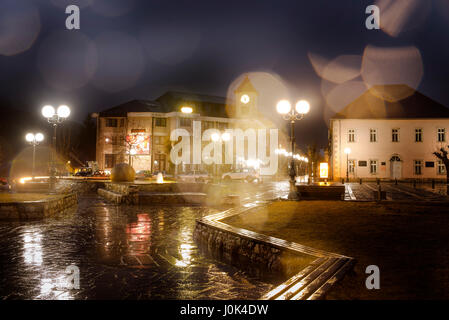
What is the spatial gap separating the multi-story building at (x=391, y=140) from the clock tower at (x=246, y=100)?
27.5 meters

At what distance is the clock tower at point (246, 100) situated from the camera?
7412cm

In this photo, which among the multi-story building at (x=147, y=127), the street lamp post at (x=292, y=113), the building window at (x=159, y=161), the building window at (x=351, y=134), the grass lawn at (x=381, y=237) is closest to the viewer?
the grass lawn at (x=381, y=237)

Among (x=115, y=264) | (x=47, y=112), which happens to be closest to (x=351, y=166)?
(x=47, y=112)

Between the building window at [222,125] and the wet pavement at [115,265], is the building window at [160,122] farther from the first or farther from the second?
the wet pavement at [115,265]

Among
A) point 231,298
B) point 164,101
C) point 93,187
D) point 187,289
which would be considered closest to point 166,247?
point 187,289

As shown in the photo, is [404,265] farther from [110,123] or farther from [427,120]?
[110,123]

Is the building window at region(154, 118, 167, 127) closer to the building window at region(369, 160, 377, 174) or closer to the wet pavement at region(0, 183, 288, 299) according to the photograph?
the building window at region(369, 160, 377, 174)

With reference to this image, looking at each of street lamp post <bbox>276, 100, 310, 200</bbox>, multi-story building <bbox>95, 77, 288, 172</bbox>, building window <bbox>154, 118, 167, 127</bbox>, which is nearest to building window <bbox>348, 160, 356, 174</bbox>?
multi-story building <bbox>95, 77, 288, 172</bbox>

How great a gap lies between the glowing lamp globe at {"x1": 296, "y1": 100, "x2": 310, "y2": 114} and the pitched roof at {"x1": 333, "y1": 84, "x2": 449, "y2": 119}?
110ft

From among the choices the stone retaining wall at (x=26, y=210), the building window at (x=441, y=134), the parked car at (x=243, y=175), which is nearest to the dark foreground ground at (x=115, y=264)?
the stone retaining wall at (x=26, y=210)

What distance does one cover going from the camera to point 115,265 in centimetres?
659

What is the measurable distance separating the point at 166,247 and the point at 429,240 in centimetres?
541

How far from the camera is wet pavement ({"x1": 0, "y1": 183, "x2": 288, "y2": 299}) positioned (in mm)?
5172

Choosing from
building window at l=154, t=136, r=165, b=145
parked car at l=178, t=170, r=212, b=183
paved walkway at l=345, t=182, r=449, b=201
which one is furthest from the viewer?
building window at l=154, t=136, r=165, b=145
